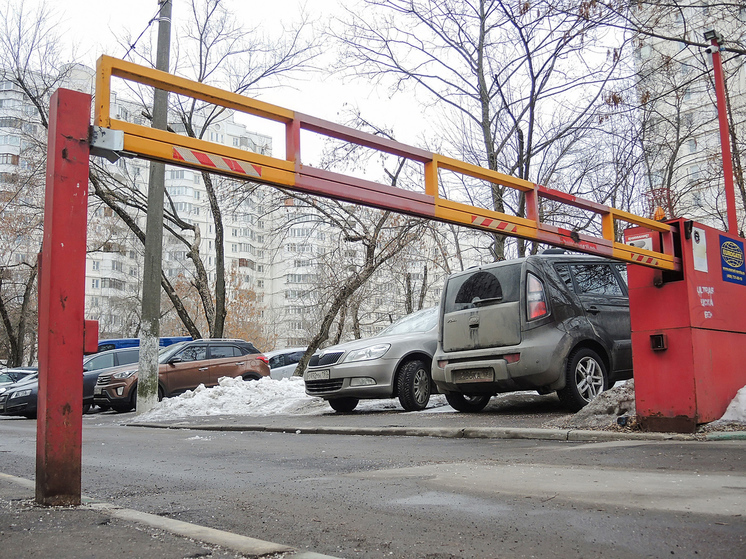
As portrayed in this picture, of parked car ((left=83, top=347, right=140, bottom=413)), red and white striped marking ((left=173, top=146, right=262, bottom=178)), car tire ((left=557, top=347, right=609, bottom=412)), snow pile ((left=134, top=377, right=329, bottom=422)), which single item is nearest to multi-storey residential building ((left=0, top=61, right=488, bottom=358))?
parked car ((left=83, top=347, right=140, bottom=413))

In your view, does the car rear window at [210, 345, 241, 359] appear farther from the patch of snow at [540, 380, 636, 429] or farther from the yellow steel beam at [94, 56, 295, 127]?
the yellow steel beam at [94, 56, 295, 127]

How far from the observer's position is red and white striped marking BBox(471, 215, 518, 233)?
5285 millimetres

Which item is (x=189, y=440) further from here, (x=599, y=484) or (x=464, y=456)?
(x=599, y=484)

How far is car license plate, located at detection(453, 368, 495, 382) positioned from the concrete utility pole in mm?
7134

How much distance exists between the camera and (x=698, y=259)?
23.2 feet

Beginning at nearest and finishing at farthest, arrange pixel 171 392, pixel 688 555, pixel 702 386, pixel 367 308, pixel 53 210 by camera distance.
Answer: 1. pixel 688 555
2. pixel 53 210
3. pixel 702 386
4. pixel 171 392
5. pixel 367 308

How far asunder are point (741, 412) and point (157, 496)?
5.36m

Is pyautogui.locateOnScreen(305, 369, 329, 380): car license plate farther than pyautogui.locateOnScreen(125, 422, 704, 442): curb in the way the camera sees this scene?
Yes

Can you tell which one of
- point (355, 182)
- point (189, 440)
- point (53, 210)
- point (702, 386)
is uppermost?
point (355, 182)

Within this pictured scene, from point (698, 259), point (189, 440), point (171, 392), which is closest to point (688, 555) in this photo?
point (698, 259)

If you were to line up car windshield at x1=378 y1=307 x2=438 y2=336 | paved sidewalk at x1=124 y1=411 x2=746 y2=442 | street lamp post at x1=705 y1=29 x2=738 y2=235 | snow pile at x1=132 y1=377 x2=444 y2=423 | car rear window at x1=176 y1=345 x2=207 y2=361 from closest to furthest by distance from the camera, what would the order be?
paved sidewalk at x1=124 y1=411 x2=746 y2=442, street lamp post at x1=705 y1=29 x2=738 y2=235, car windshield at x1=378 y1=307 x2=438 y2=336, snow pile at x1=132 y1=377 x2=444 y2=423, car rear window at x1=176 y1=345 x2=207 y2=361

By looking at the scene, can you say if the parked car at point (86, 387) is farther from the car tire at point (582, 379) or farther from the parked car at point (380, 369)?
the car tire at point (582, 379)

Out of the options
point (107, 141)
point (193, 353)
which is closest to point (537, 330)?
point (107, 141)

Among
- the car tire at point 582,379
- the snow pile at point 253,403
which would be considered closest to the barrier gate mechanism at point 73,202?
the car tire at point 582,379
